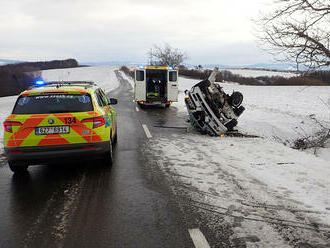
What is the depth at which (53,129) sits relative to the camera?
15.9 feet

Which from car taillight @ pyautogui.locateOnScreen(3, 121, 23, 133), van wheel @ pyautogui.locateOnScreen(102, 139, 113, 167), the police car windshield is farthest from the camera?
van wheel @ pyautogui.locateOnScreen(102, 139, 113, 167)

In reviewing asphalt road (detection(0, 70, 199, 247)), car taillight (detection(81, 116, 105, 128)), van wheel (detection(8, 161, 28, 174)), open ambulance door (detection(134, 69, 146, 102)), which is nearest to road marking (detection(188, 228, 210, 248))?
asphalt road (detection(0, 70, 199, 247))

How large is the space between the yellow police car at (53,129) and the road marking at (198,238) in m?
2.59

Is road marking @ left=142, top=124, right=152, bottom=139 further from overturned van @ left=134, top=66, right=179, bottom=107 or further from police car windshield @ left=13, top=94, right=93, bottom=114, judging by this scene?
overturned van @ left=134, top=66, right=179, bottom=107

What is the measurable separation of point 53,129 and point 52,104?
0.52m

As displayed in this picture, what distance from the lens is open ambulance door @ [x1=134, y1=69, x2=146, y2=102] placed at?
17.4m

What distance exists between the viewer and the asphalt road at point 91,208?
3.09 metres

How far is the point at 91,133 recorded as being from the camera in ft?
16.4

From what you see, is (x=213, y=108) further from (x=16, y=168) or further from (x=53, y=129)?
(x=16, y=168)

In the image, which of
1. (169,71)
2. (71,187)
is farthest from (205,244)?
(169,71)

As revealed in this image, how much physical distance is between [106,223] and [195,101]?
656 centimetres

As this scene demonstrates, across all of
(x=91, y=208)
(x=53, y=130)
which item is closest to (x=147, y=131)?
(x=53, y=130)

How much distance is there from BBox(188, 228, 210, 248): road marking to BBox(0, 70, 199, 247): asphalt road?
50mm

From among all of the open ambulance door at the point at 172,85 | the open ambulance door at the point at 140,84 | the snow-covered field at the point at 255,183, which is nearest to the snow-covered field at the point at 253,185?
the snow-covered field at the point at 255,183
